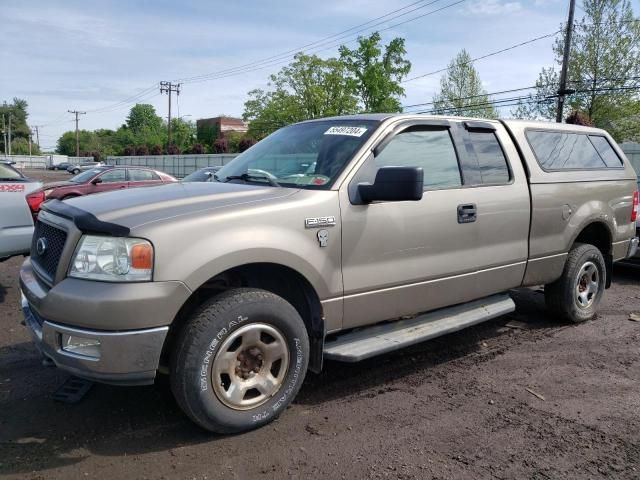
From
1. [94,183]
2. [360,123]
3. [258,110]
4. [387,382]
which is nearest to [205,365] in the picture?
[387,382]

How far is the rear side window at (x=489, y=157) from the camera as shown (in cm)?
440

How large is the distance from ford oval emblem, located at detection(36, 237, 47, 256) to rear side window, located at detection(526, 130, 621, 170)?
13.2 ft

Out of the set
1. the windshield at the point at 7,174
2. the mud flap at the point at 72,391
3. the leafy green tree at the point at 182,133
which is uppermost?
the leafy green tree at the point at 182,133

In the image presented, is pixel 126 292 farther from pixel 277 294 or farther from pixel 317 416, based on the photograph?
pixel 317 416

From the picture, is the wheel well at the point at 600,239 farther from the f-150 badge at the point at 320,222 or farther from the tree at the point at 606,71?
the tree at the point at 606,71

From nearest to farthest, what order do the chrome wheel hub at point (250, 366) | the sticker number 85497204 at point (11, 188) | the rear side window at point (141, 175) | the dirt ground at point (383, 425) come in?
1. the dirt ground at point (383, 425)
2. the chrome wheel hub at point (250, 366)
3. the sticker number 85497204 at point (11, 188)
4. the rear side window at point (141, 175)

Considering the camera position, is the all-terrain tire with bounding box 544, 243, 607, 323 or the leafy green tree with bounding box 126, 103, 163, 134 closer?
the all-terrain tire with bounding box 544, 243, 607, 323

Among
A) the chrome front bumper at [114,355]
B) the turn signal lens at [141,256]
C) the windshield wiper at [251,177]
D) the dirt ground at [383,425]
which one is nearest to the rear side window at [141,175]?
the dirt ground at [383,425]

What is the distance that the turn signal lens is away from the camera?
2.76 m

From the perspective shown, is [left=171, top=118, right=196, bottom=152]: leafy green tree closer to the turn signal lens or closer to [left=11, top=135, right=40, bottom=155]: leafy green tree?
[left=11, top=135, right=40, bottom=155]: leafy green tree

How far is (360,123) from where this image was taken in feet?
13.0

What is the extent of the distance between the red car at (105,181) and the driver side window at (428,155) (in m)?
12.0

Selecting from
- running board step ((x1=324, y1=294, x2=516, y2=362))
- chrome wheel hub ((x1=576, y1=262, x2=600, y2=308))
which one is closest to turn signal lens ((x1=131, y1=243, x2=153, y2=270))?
running board step ((x1=324, y1=294, x2=516, y2=362))

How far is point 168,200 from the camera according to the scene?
10.5 feet
